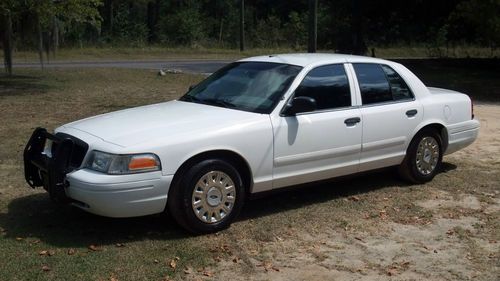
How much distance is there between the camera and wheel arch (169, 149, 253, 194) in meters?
5.09

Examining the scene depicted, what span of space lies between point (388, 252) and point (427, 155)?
2.34 m

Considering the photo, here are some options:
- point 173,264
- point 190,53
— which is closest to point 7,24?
point 173,264

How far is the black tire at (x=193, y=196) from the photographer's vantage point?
5062 millimetres

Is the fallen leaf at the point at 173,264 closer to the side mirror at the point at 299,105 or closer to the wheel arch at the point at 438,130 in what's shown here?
the side mirror at the point at 299,105

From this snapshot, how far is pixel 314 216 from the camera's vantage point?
586 cm

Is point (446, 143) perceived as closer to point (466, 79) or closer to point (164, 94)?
point (164, 94)

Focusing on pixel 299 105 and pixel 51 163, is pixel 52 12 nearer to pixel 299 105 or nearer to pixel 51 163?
pixel 51 163

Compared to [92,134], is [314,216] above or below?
below

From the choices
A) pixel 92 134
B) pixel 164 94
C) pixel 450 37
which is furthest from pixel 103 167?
pixel 450 37

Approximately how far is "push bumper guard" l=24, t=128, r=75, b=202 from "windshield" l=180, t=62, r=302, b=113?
1.52 metres

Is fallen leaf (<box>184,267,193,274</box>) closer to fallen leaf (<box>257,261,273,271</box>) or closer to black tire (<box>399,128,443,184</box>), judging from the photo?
fallen leaf (<box>257,261,273,271</box>)

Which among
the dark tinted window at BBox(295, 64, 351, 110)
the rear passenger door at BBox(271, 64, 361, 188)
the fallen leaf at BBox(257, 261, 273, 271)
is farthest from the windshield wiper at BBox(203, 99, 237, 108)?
the fallen leaf at BBox(257, 261, 273, 271)

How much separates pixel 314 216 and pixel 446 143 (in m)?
2.32

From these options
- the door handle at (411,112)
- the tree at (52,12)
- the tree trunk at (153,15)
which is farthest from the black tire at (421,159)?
the tree trunk at (153,15)
